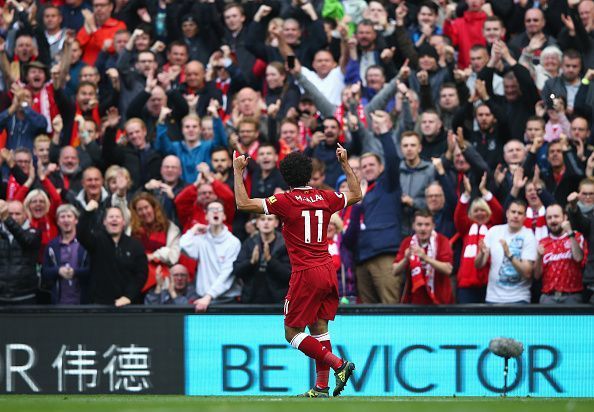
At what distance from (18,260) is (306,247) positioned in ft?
17.1

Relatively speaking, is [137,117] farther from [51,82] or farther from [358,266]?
[358,266]

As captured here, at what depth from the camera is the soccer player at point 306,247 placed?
1152cm

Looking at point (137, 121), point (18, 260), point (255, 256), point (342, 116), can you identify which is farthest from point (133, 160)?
point (255, 256)

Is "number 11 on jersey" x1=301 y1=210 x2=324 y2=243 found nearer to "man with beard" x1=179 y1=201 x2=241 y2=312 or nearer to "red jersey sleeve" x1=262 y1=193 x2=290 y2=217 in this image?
"red jersey sleeve" x1=262 y1=193 x2=290 y2=217

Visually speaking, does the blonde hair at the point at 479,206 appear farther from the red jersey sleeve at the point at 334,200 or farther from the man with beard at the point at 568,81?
the red jersey sleeve at the point at 334,200

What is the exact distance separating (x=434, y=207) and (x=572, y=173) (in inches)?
64.8

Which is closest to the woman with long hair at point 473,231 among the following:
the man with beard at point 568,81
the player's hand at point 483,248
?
the player's hand at point 483,248

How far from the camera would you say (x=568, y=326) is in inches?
567

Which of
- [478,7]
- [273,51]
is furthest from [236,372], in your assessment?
[478,7]

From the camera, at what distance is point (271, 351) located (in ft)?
48.8

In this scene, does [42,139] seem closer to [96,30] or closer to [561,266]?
[96,30]

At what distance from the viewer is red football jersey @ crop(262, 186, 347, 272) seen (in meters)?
11.6

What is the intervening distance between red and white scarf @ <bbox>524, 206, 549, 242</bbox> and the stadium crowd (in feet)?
0.08

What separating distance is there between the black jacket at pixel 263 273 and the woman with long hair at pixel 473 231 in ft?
6.53
